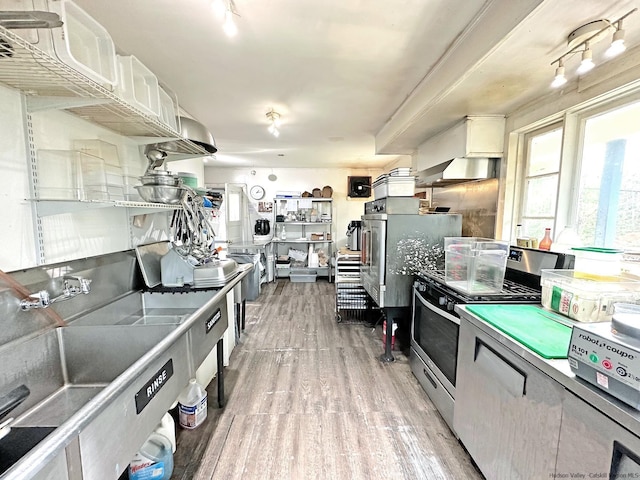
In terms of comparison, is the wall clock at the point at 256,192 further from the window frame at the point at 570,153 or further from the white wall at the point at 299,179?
the window frame at the point at 570,153

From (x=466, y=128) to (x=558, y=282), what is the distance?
151cm

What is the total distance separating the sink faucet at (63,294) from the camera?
1075mm

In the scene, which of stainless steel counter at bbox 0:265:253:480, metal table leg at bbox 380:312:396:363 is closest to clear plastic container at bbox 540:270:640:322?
metal table leg at bbox 380:312:396:363

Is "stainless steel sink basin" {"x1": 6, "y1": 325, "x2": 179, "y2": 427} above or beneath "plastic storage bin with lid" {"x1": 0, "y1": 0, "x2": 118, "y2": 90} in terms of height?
beneath

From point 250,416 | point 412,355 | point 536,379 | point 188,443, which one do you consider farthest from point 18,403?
point 412,355

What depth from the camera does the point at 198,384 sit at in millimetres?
1825

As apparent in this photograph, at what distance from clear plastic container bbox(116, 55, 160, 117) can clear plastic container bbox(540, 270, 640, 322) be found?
89.9 inches

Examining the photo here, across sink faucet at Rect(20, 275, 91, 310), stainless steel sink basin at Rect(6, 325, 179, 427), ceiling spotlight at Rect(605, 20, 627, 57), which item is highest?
ceiling spotlight at Rect(605, 20, 627, 57)

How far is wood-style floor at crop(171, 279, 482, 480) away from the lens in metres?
1.46

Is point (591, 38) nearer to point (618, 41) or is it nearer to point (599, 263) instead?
point (618, 41)

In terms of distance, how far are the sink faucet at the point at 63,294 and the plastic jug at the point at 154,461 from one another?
75 centimetres

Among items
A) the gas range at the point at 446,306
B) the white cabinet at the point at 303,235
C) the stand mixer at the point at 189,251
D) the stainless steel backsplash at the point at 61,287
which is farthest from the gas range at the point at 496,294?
the white cabinet at the point at 303,235

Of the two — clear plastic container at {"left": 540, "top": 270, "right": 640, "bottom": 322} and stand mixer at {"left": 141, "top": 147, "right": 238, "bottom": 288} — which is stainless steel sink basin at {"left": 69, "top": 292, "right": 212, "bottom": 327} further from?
clear plastic container at {"left": 540, "top": 270, "right": 640, "bottom": 322}

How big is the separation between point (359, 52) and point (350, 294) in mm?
2525
